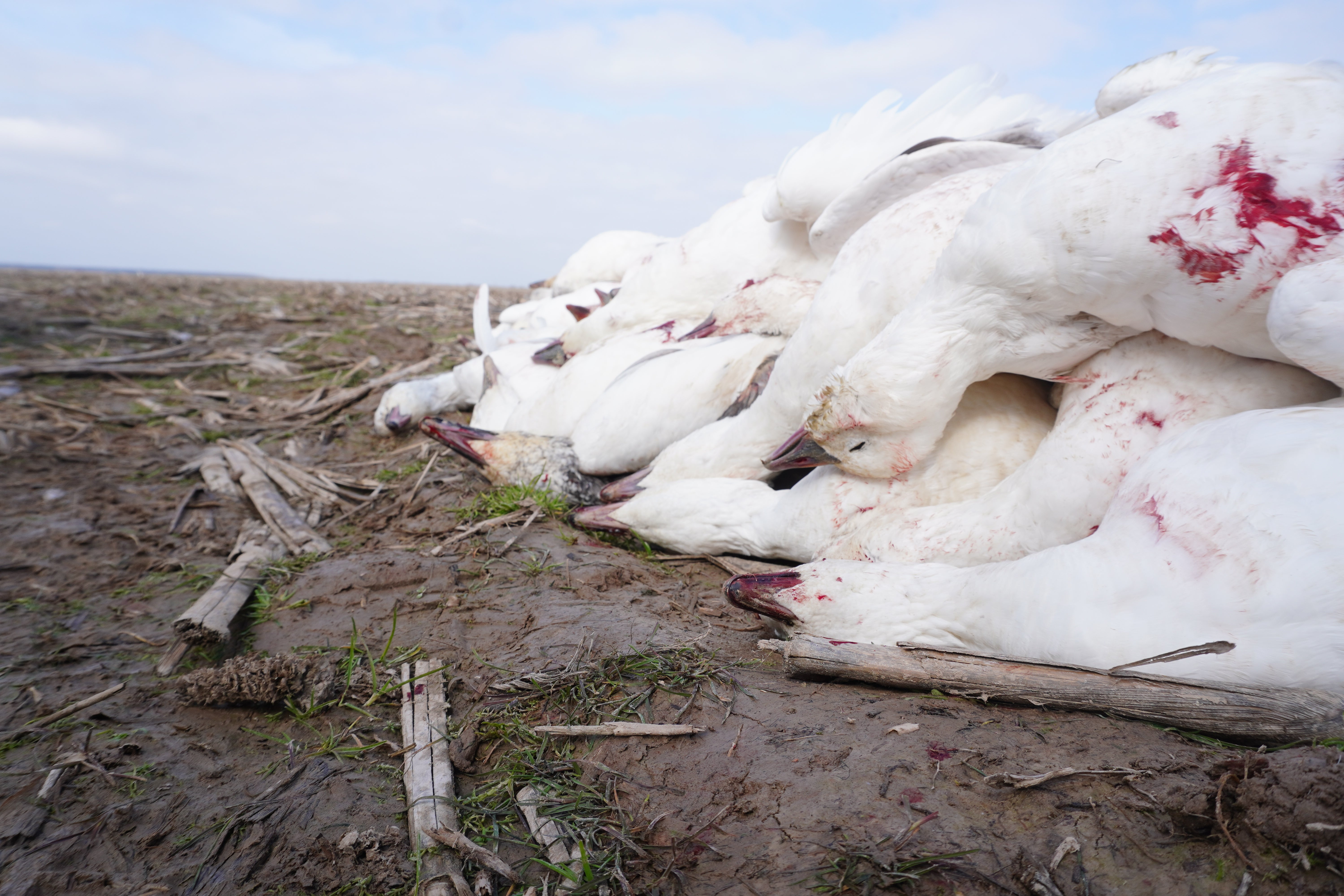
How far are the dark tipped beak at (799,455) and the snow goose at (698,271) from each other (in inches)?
67.6

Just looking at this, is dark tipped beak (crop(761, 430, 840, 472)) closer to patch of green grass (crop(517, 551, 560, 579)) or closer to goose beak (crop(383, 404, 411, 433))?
patch of green grass (crop(517, 551, 560, 579))

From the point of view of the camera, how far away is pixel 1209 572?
1.61 metres

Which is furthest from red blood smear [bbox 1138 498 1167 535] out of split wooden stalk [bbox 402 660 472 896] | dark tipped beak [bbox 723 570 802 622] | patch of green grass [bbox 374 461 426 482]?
patch of green grass [bbox 374 461 426 482]

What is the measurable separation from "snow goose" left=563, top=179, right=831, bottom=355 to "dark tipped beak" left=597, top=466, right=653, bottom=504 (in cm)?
146

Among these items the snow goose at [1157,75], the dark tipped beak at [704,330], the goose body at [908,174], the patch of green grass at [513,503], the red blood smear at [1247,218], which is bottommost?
the patch of green grass at [513,503]

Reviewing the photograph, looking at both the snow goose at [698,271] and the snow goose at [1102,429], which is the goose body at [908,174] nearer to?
the snow goose at [698,271]

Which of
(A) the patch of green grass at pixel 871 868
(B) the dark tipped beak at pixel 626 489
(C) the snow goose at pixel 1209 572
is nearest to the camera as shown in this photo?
(A) the patch of green grass at pixel 871 868

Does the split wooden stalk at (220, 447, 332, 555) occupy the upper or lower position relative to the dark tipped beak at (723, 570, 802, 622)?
lower

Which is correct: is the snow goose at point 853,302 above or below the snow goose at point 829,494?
above

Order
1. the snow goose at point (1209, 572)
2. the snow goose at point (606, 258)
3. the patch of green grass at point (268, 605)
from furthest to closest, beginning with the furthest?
1. the snow goose at point (606, 258)
2. the patch of green grass at point (268, 605)
3. the snow goose at point (1209, 572)

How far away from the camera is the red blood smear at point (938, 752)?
5.32 ft

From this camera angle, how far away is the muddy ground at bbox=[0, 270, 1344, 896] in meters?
1.33

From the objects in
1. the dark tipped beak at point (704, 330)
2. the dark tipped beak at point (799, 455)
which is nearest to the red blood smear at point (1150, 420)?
the dark tipped beak at point (799, 455)

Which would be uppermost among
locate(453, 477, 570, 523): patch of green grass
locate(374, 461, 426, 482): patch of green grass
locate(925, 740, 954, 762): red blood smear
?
locate(925, 740, 954, 762): red blood smear
